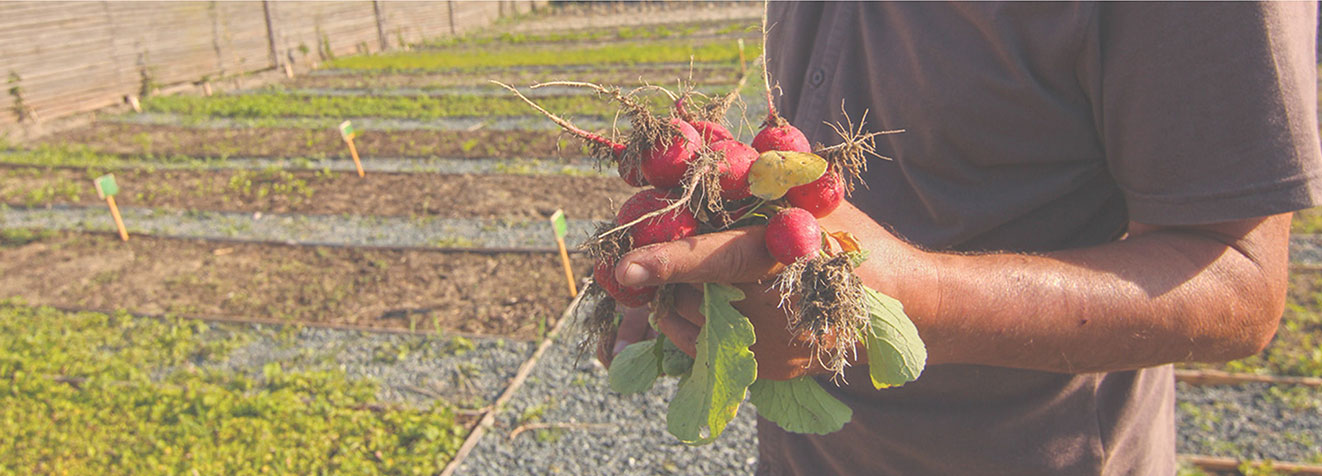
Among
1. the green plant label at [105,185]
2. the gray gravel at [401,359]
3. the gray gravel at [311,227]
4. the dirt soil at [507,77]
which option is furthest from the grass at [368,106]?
the gray gravel at [401,359]

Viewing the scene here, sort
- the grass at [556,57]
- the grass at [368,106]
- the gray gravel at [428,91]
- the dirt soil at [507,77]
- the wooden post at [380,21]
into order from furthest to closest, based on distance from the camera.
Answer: the wooden post at [380,21] → the grass at [556,57] → the dirt soil at [507,77] → the gray gravel at [428,91] → the grass at [368,106]

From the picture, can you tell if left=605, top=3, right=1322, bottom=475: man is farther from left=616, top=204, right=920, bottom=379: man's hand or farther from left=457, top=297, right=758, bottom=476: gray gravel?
left=457, top=297, right=758, bottom=476: gray gravel

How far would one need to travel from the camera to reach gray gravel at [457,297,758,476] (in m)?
3.31

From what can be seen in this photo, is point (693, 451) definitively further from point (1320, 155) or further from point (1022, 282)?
point (1320, 155)

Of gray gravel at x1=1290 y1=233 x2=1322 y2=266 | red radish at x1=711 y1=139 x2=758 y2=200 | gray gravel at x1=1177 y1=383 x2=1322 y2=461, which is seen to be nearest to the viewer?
red radish at x1=711 y1=139 x2=758 y2=200

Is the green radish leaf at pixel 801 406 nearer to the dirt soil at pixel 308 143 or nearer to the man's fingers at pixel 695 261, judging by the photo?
the man's fingers at pixel 695 261

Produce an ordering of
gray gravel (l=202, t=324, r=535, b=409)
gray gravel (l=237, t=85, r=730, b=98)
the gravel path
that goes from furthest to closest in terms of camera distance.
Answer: gray gravel (l=237, t=85, r=730, b=98), the gravel path, gray gravel (l=202, t=324, r=535, b=409)

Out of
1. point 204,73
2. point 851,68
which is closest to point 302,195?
point 851,68

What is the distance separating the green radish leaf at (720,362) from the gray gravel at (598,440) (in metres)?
2.16

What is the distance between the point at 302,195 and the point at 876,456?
21.8 ft

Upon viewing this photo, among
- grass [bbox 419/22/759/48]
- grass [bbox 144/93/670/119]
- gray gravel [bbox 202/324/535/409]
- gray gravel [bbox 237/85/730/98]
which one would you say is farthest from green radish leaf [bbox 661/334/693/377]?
grass [bbox 419/22/759/48]

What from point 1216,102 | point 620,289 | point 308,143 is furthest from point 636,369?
point 308,143

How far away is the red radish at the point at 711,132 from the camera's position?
1.31 m

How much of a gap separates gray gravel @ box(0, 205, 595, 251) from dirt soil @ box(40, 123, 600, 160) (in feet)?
5.54
